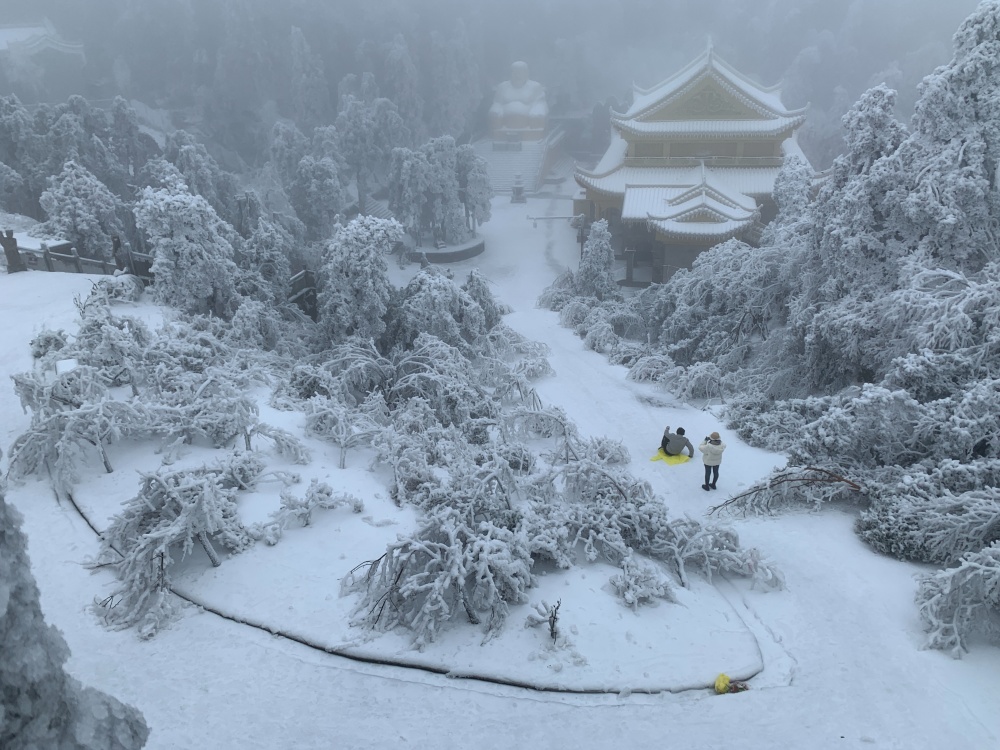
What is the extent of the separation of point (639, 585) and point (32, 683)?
5738mm

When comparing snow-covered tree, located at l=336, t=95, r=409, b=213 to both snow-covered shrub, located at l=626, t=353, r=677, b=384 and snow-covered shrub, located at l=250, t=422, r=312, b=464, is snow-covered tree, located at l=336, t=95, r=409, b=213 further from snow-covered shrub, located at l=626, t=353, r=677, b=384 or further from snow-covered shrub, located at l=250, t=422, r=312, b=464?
snow-covered shrub, located at l=250, t=422, r=312, b=464

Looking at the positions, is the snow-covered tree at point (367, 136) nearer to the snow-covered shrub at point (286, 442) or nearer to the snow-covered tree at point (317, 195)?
the snow-covered tree at point (317, 195)

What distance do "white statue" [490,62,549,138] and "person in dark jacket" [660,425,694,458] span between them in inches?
1626

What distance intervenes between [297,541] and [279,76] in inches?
2039

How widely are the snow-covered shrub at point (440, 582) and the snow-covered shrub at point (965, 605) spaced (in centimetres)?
430

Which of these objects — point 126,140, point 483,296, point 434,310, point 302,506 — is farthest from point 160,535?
point 126,140

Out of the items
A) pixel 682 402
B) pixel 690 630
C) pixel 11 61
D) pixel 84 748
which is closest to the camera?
pixel 84 748

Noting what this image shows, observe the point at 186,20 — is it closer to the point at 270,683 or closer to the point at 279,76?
the point at 279,76

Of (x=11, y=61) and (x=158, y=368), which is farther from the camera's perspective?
(x=11, y=61)

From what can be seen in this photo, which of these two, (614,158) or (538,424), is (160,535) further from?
(614,158)

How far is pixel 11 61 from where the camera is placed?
47.0 m

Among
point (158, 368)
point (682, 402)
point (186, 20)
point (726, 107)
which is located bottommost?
point (682, 402)

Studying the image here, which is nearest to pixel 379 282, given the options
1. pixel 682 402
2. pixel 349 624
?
pixel 682 402

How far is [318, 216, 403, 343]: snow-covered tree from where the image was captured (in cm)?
1441
